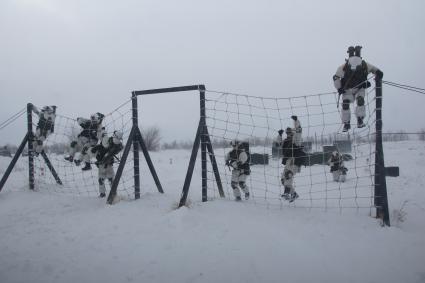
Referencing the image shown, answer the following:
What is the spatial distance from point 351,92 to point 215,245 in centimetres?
347

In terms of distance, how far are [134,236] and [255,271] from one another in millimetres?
2083

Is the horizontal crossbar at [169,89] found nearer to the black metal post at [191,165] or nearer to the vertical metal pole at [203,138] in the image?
the vertical metal pole at [203,138]

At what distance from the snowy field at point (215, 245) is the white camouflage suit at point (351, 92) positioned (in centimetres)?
171

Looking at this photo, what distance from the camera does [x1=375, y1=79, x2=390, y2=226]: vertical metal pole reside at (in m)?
5.30

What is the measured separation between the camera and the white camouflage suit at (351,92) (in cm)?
569

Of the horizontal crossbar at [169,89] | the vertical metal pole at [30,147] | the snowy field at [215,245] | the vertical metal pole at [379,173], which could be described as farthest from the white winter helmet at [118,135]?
the vertical metal pole at [379,173]

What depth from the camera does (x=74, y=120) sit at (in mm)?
8945

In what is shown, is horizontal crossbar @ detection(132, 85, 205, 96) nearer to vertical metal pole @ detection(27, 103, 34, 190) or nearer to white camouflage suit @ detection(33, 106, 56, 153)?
white camouflage suit @ detection(33, 106, 56, 153)

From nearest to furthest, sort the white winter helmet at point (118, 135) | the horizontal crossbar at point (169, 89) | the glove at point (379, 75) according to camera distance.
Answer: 1. the glove at point (379, 75)
2. the horizontal crossbar at point (169, 89)
3. the white winter helmet at point (118, 135)

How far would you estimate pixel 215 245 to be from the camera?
4855 mm

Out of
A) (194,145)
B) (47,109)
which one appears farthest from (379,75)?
(47,109)

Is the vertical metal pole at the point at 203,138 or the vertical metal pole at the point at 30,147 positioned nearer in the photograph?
the vertical metal pole at the point at 203,138

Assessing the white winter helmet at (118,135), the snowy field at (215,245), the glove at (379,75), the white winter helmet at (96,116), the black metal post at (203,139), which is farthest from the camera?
the white winter helmet at (96,116)

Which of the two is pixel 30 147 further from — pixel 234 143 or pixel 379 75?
pixel 379 75
